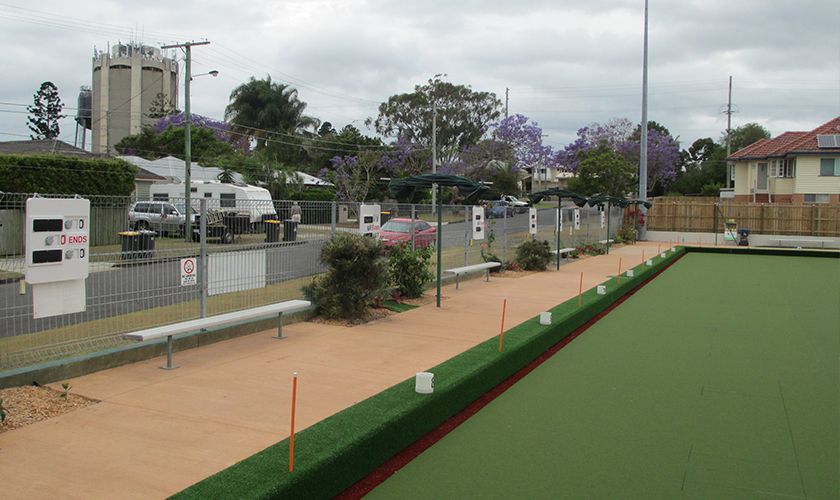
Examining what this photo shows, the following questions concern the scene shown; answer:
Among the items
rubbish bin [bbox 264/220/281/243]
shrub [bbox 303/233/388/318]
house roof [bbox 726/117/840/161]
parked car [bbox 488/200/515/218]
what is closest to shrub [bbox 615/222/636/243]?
parked car [bbox 488/200/515/218]

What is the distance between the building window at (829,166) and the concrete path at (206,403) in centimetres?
3949

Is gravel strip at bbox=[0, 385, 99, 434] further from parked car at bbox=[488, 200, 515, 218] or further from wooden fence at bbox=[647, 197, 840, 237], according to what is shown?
wooden fence at bbox=[647, 197, 840, 237]

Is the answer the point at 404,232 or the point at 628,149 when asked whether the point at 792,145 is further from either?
the point at 404,232

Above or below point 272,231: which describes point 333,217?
above

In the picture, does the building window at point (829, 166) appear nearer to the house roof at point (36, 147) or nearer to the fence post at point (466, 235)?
the fence post at point (466, 235)

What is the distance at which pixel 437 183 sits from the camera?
38.9ft

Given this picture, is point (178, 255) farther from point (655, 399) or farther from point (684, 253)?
point (684, 253)

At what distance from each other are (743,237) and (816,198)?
12533 mm

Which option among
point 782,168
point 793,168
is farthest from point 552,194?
point 782,168

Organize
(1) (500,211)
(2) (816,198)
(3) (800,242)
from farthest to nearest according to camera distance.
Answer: (1) (500,211) → (2) (816,198) → (3) (800,242)

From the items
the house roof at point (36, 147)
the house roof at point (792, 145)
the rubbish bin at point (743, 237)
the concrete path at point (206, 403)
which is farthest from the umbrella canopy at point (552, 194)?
the house roof at point (792, 145)

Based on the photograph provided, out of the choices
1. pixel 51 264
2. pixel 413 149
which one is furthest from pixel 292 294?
pixel 413 149

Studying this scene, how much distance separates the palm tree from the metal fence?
5014cm

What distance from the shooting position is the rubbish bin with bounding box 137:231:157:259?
7.41m
